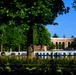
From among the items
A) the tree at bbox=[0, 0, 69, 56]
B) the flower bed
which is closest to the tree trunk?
the tree at bbox=[0, 0, 69, 56]

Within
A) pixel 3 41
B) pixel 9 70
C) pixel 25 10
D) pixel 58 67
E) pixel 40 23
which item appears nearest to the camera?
pixel 58 67

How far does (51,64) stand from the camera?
16.0m

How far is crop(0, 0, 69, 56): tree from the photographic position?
868 inches

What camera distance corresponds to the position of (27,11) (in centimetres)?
2222

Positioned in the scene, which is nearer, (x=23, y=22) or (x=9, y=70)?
(x=9, y=70)

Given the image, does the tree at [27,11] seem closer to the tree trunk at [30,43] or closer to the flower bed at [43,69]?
the tree trunk at [30,43]

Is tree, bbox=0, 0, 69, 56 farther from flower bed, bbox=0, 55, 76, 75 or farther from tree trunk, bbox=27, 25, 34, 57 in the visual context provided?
flower bed, bbox=0, 55, 76, 75

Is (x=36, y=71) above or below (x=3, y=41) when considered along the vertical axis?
below

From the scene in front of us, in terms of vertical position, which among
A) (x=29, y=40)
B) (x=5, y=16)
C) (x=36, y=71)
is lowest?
(x=36, y=71)

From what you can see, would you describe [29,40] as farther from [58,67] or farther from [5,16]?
[58,67]

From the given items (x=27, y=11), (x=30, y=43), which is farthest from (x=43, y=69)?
(x=30, y=43)

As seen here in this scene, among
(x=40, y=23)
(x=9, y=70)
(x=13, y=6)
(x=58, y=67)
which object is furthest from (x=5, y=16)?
(x=58, y=67)

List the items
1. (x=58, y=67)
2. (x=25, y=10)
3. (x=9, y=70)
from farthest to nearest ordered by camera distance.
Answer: (x=25, y=10)
(x=9, y=70)
(x=58, y=67)

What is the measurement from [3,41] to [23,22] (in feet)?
125
